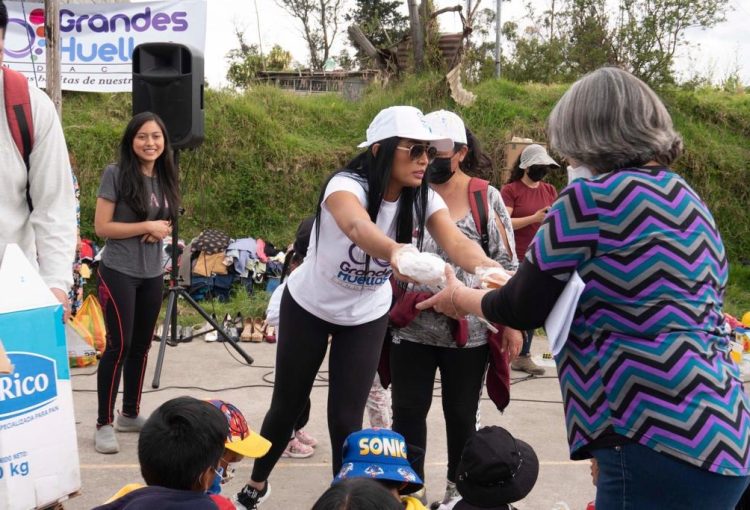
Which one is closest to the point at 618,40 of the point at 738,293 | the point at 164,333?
the point at 738,293

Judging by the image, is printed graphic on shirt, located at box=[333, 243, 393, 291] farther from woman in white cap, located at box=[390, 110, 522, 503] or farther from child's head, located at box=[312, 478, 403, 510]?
child's head, located at box=[312, 478, 403, 510]

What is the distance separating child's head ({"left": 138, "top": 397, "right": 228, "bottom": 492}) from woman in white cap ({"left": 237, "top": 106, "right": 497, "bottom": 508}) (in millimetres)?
919

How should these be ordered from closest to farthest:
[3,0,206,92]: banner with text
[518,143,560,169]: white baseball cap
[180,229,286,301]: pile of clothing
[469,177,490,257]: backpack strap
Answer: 1. [469,177,490,257]: backpack strap
2. [518,143,560,169]: white baseball cap
3. [180,229,286,301]: pile of clothing
4. [3,0,206,92]: banner with text

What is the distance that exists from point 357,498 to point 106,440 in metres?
3.01

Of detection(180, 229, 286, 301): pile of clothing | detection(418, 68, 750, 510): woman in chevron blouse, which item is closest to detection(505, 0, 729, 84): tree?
detection(180, 229, 286, 301): pile of clothing

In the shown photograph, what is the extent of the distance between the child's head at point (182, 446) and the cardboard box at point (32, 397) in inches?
26.3

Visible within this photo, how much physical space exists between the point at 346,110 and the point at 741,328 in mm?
7245

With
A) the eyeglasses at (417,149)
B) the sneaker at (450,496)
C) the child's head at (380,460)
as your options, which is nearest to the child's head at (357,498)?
the child's head at (380,460)

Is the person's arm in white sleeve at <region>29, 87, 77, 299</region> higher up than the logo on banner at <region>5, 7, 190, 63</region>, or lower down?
lower down

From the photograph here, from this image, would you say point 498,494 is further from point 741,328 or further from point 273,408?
point 741,328

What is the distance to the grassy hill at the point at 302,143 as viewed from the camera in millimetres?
10805

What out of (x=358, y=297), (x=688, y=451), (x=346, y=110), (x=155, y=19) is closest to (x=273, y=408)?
(x=358, y=297)

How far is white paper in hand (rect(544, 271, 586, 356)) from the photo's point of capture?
1866 millimetres

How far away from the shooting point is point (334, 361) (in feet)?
11.0
